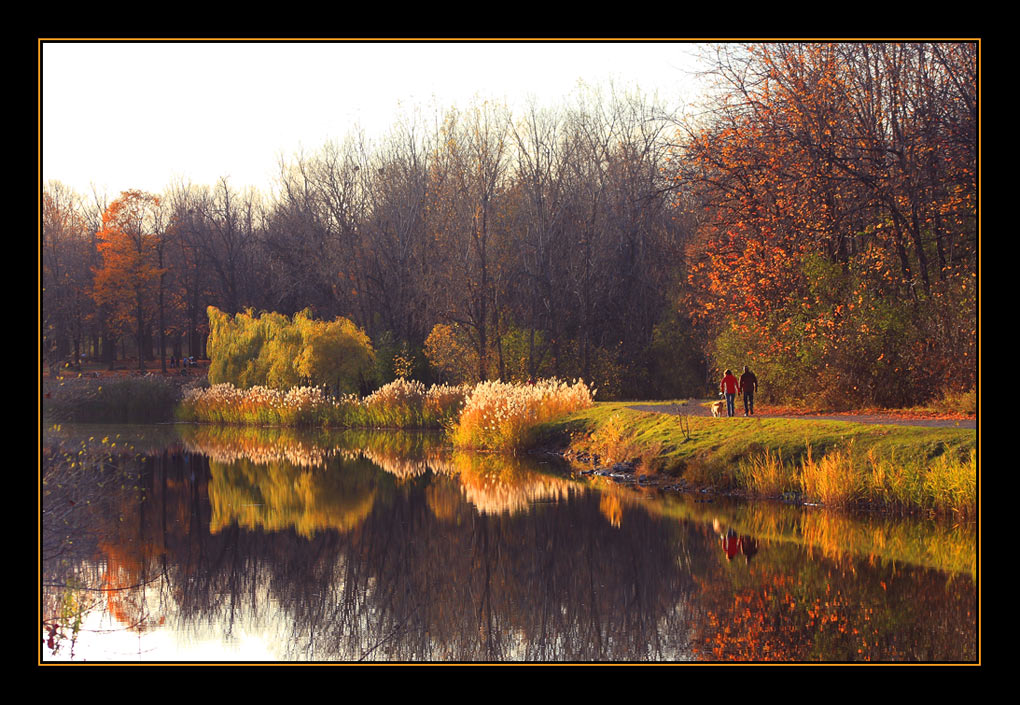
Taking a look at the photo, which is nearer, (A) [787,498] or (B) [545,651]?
(B) [545,651]

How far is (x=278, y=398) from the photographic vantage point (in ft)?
148

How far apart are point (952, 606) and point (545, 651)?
196 inches

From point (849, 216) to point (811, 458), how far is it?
10963 mm

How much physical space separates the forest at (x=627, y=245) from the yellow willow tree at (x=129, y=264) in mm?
170

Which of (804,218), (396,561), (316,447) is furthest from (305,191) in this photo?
(396,561)

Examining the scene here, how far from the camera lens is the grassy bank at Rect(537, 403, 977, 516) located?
18688 mm

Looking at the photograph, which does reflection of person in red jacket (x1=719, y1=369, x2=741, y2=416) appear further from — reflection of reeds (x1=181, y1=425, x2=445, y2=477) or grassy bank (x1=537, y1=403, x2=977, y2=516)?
reflection of reeds (x1=181, y1=425, x2=445, y2=477)

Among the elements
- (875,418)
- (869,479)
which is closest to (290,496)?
(869,479)

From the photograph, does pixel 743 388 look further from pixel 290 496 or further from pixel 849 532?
pixel 290 496

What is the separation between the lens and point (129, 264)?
70.6 meters

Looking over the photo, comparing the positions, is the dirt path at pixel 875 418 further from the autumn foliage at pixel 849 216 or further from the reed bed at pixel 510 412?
the reed bed at pixel 510 412

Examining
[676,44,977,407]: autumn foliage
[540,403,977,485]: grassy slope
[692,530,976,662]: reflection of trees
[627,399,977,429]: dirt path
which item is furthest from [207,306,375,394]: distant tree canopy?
[692,530,976,662]: reflection of trees

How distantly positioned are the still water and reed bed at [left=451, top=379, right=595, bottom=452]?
27.1 feet

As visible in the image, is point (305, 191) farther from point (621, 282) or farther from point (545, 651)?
point (545, 651)
